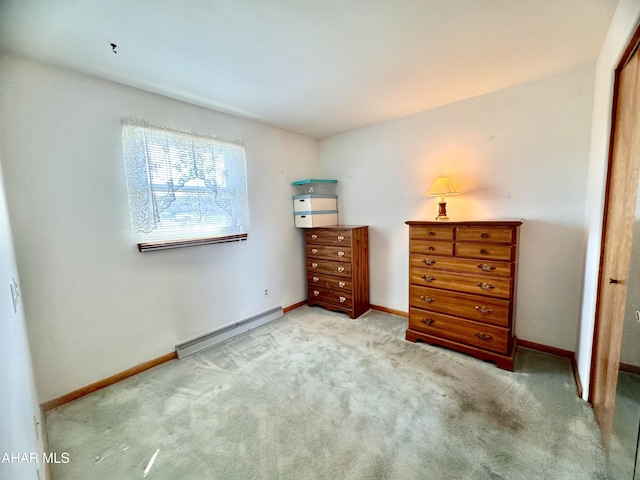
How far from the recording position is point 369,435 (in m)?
1.54

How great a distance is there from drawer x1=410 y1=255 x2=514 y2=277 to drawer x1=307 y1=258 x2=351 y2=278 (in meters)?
0.87

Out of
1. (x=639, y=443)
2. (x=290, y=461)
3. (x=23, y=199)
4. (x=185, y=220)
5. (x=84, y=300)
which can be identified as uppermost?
(x=23, y=199)

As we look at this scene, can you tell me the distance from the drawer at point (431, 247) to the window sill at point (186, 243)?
1.81m

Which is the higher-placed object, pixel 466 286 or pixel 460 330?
pixel 466 286

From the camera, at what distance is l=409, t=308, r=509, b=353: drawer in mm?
2127

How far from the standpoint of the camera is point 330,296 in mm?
3400

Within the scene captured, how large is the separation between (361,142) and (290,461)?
10.5 ft

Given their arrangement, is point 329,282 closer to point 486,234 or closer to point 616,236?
point 486,234

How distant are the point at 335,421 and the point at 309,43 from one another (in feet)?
7.84

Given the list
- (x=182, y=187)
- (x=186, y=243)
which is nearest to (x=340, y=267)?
(x=186, y=243)

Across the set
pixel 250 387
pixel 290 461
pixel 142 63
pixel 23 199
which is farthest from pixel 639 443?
pixel 23 199

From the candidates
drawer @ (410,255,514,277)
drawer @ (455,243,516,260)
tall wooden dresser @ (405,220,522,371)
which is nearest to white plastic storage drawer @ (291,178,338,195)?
tall wooden dresser @ (405,220,522,371)

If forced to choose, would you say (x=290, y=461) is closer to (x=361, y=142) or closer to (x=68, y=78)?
(x=68, y=78)

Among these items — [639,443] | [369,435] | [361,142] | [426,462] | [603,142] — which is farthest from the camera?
[361,142]
